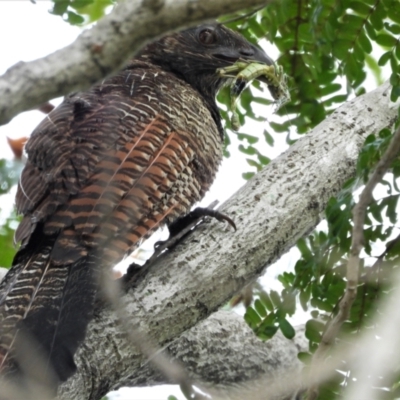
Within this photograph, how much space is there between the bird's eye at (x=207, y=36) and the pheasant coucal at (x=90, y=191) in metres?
0.50

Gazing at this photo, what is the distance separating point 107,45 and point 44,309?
107 centimetres

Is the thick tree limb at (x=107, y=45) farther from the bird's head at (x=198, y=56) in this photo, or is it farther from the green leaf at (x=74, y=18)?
the bird's head at (x=198, y=56)

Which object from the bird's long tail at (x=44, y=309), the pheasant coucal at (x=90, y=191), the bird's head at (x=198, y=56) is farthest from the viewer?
the bird's head at (x=198, y=56)

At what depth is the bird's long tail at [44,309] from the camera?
241 centimetres

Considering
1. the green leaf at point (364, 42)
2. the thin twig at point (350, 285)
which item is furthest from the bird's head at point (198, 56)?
the thin twig at point (350, 285)

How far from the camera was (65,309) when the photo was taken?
8.36 ft

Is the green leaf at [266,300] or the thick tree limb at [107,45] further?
the green leaf at [266,300]

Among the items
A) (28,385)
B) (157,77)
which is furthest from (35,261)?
(157,77)

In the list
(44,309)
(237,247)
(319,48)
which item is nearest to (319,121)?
(319,48)

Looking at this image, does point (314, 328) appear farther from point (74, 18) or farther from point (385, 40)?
point (74, 18)

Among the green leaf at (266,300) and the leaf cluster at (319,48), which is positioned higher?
the leaf cluster at (319,48)

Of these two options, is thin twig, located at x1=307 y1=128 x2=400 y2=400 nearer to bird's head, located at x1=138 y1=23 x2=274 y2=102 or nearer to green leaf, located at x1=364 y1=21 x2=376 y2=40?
green leaf, located at x1=364 y1=21 x2=376 y2=40

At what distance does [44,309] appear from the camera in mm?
2535

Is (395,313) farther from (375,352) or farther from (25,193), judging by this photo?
(25,193)
